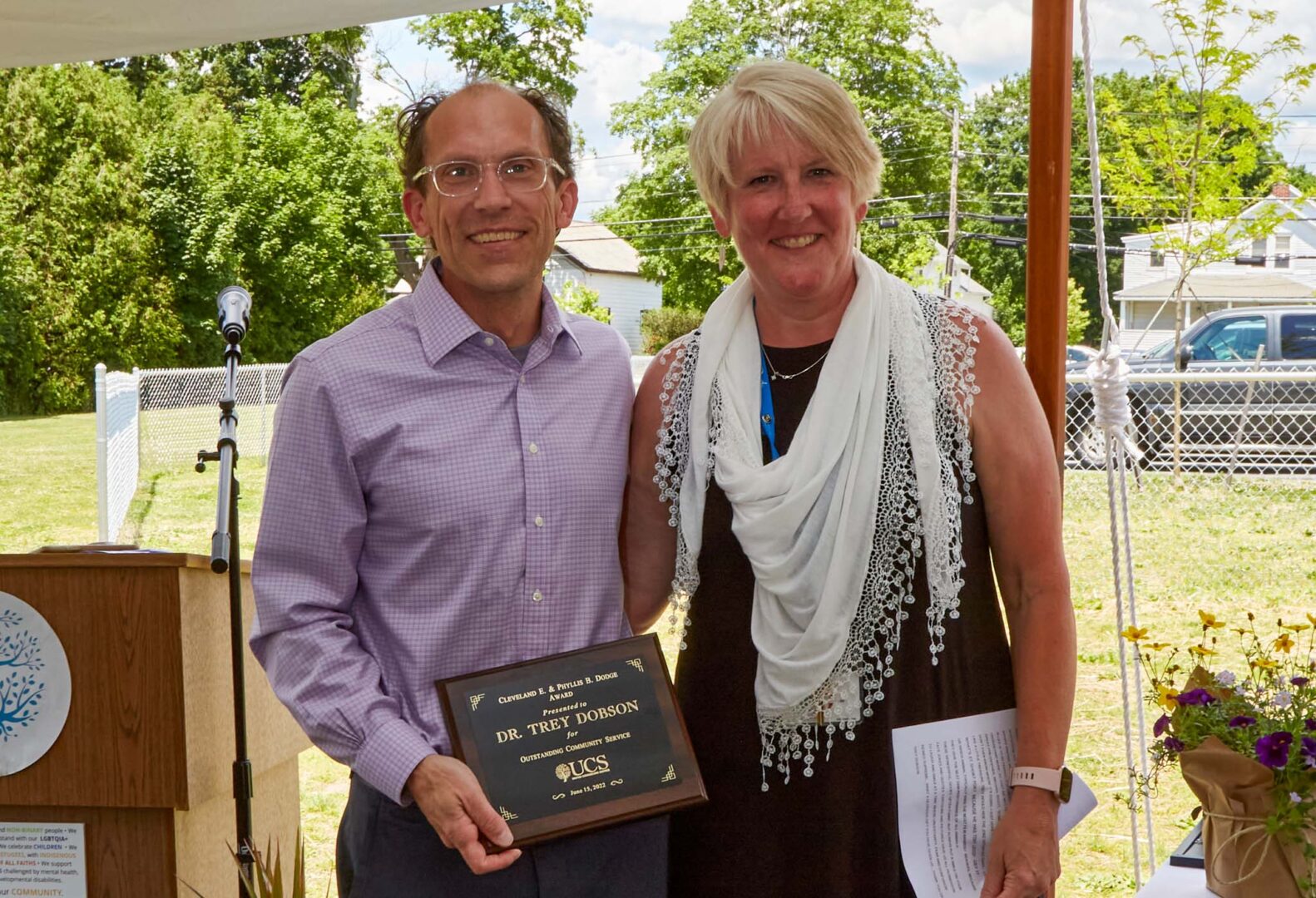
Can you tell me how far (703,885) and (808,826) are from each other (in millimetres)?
183

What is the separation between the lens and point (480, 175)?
1815 mm

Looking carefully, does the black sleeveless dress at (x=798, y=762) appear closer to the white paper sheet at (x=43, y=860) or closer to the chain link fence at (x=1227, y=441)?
the white paper sheet at (x=43, y=860)

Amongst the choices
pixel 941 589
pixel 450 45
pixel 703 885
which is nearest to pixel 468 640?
pixel 703 885

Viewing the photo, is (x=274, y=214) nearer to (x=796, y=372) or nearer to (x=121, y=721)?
(x=121, y=721)

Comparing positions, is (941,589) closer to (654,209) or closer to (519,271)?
(519,271)

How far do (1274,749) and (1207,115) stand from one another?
9645 millimetres

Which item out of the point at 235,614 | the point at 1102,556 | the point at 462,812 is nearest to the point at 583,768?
the point at 462,812

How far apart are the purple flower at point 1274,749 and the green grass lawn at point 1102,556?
1865 millimetres

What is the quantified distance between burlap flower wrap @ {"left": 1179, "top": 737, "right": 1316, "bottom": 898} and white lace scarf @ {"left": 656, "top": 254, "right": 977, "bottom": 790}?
0.39m

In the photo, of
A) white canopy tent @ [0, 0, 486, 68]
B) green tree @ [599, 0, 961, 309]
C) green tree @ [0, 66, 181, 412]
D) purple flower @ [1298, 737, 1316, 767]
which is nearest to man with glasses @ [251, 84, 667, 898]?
purple flower @ [1298, 737, 1316, 767]

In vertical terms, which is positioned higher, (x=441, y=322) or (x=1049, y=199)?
(x=1049, y=199)

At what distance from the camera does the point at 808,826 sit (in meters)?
1.81

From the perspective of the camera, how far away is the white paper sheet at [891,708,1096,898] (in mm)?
1774

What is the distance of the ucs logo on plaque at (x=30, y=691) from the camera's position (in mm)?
2514
